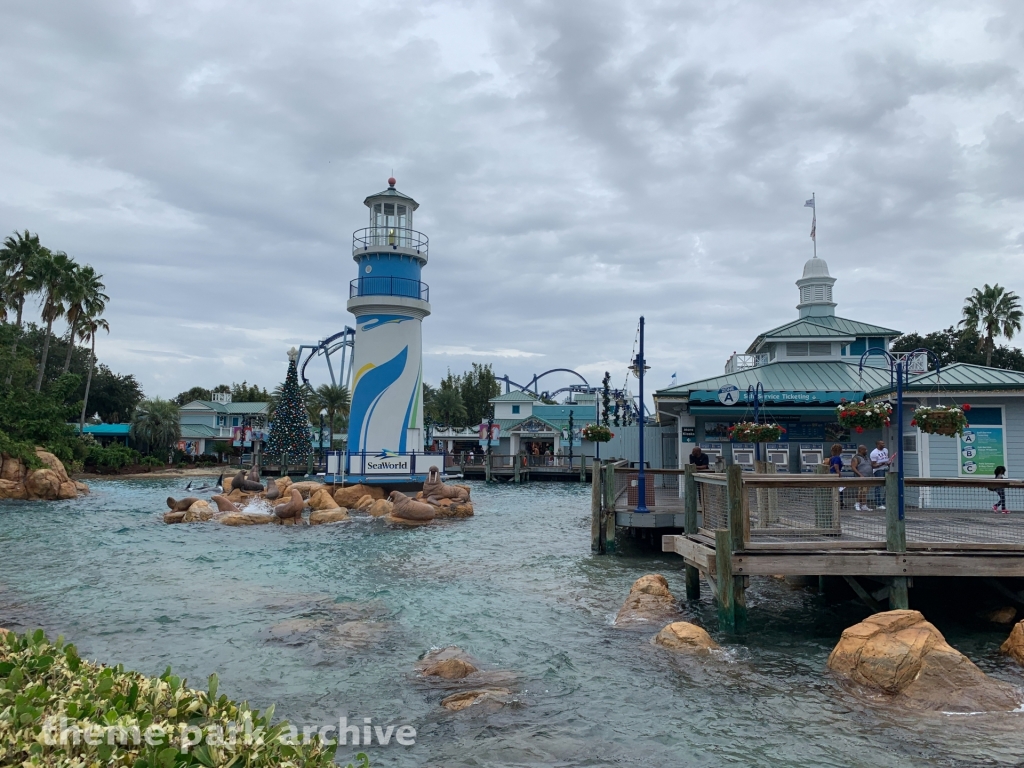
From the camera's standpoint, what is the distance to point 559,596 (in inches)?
609

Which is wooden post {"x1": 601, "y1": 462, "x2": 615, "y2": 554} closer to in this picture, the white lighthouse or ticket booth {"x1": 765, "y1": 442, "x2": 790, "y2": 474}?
ticket booth {"x1": 765, "y1": 442, "x2": 790, "y2": 474}

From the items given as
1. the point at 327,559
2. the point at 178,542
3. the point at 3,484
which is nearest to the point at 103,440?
the point at 3,484

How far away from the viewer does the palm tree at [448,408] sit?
88.0 m

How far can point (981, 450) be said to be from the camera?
19594mm

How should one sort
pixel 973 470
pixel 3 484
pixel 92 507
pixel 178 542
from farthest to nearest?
pixel 3 484 → pixel 92 507 → pixel 178 542 → pixel 973 470

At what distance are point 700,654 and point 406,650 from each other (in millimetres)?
4294

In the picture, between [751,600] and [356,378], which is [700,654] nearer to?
[751,600]

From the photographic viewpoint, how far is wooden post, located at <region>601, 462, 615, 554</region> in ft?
65.8

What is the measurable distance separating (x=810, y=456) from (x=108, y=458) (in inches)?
2090

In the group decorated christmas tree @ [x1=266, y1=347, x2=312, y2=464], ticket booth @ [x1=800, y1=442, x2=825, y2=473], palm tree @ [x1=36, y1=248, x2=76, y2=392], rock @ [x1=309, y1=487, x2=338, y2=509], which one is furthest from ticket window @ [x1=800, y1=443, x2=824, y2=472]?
palm tree @ [x1=36, y1=248, x2=76, y2=392]

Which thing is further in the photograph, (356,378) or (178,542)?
(356,378)

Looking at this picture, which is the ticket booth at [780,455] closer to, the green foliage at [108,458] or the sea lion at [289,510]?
the sea lion at [289,510]

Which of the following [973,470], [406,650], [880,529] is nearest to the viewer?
[406,650]

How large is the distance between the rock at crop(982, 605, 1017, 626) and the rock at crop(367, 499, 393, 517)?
2163 cm
